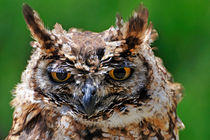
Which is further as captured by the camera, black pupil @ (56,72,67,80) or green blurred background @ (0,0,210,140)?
green blurred background @ (0,0,210,140)

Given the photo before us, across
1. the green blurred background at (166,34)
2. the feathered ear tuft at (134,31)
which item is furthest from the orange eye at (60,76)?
the green blurred background at (166,34)

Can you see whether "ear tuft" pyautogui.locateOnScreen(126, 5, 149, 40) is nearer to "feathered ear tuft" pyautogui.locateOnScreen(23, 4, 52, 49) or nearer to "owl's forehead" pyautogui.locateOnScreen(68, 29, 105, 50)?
"owl's forehead" pyautogui.locateOnScreen(68, 29, 105, 50)

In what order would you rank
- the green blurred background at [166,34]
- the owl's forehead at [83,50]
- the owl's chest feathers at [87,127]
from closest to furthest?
Answer: 1. the owl's forehead at [83,50]
2. the owl's chest feathers at [87,127]
3. the green blurred background at [166,34]

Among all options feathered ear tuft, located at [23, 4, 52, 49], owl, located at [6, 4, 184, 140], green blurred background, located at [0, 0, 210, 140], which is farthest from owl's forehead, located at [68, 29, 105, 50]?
green blurred background, located at [0, 0, 210, 140]

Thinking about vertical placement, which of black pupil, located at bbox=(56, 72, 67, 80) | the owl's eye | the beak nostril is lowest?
the beak nostril

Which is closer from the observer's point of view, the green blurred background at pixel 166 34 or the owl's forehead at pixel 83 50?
the owl's forehead at pixel 83 50

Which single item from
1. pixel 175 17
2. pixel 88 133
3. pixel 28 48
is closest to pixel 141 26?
pixel 88 133

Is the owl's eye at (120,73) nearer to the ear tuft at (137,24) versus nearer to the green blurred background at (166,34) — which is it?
the ear tuft at (137,24)

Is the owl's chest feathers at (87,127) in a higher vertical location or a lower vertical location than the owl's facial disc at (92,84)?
lower
